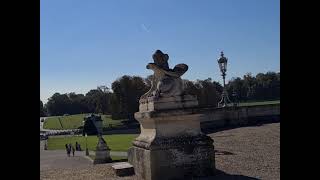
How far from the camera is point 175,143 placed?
11477mm

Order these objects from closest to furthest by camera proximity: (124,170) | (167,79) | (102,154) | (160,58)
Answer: (167,79), (160,58), (124,170), (102,154)

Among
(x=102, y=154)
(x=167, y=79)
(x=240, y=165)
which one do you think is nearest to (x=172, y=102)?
(x=167, y=79)

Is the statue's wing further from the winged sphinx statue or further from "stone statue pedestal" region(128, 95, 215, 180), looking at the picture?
"stone statue pedestal" region(128, 95, 215, 180)

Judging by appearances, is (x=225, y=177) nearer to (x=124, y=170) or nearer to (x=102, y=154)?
(x=124, y=170)

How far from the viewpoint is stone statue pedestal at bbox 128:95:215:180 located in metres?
11.4

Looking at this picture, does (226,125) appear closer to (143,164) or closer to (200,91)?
(143,164)

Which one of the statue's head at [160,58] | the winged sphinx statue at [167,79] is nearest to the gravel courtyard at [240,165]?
the winged sphinx statue at [167,79]

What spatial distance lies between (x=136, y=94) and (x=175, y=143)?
47.8 metres

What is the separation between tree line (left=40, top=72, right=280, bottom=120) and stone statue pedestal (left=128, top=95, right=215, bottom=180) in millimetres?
13901

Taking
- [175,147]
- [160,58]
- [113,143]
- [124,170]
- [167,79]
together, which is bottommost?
[113,143]

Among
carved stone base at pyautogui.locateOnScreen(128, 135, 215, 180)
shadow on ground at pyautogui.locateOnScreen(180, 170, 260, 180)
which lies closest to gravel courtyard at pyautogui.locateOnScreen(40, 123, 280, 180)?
shadow on ground at pyautogui.locateOnScreen(180, 170, 260, 180)

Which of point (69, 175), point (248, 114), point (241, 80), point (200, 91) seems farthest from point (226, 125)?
A: point (241, 80)

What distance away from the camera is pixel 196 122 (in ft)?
38.9
